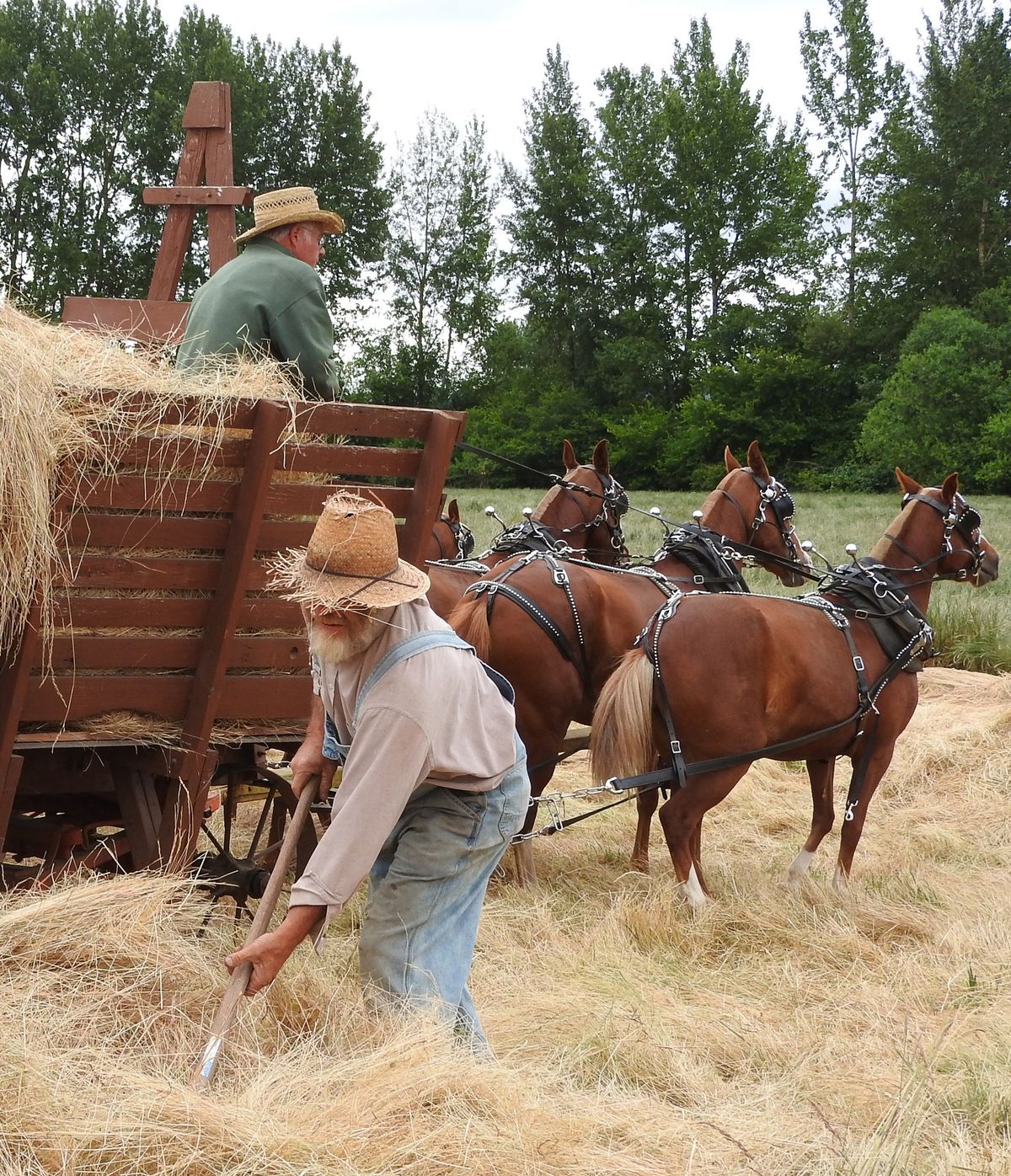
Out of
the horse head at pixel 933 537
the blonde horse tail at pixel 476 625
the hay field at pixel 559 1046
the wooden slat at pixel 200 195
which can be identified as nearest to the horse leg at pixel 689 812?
the hay field at pixel 559 1046

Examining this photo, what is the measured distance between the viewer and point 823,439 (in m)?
43.9

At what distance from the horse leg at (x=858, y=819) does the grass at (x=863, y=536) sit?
222 cm

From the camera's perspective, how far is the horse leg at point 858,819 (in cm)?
668

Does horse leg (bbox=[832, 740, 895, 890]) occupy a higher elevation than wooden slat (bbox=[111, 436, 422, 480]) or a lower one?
lower

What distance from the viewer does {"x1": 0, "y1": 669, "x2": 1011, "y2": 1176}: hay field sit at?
285cm

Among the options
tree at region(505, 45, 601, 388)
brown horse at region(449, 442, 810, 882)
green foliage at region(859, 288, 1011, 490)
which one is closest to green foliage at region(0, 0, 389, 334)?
tree at region(505, 45, 601, 388)

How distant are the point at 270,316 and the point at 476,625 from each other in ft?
6.95

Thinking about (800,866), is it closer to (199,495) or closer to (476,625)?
(476,625)

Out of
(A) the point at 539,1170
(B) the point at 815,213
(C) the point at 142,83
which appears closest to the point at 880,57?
(B) the point at 815,213

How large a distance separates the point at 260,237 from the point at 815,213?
4782 cm

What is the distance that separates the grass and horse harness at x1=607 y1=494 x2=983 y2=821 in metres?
1.70

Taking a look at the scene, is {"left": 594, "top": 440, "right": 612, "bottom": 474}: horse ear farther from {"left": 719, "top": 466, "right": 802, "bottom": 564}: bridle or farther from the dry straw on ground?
the dry straw on ground

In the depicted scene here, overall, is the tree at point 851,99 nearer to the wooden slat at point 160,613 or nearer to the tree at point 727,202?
the tree at point 727,202

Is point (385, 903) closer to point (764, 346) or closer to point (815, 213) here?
point (764, 346)
